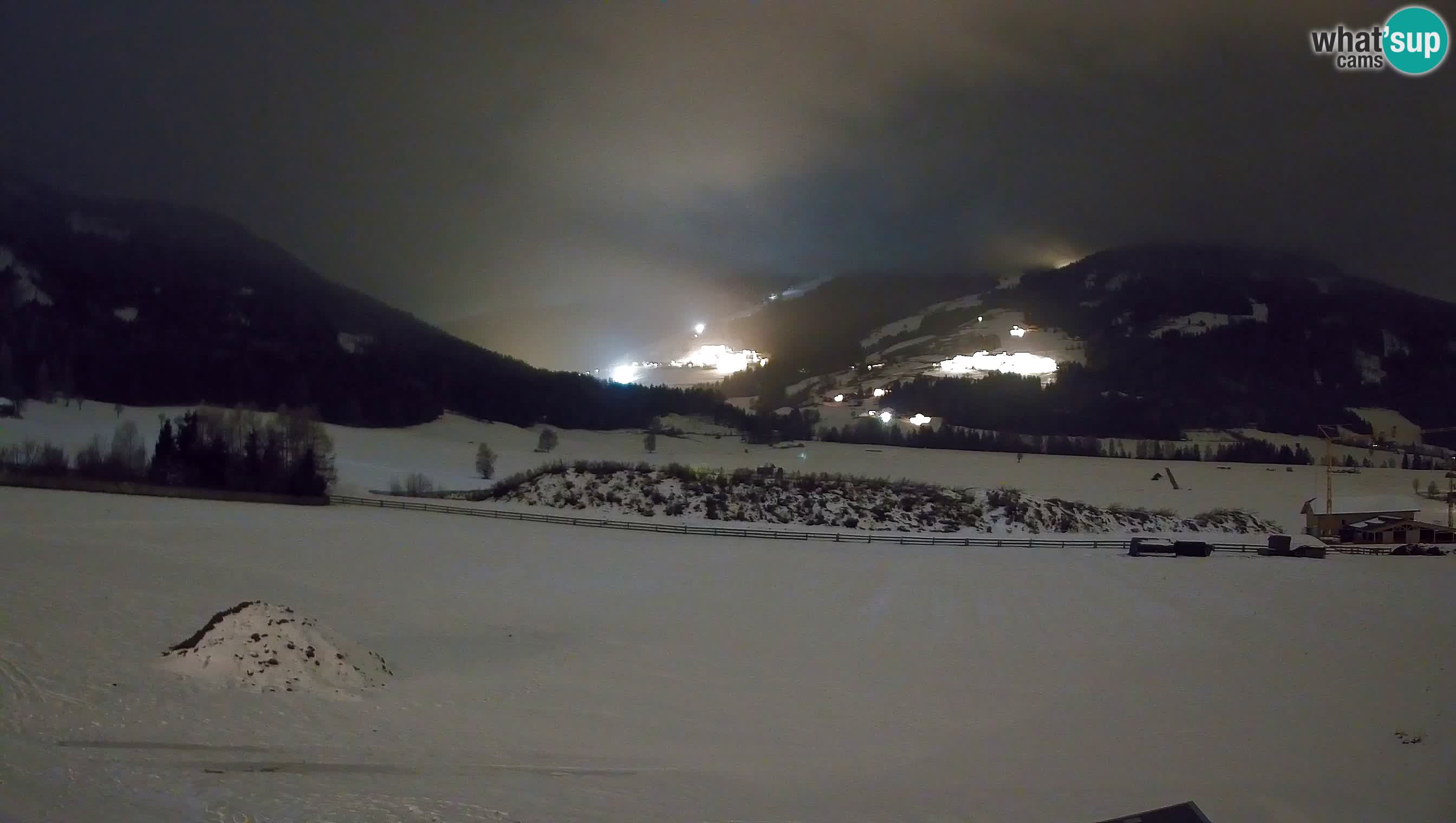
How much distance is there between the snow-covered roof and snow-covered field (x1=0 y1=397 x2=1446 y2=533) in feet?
3.57

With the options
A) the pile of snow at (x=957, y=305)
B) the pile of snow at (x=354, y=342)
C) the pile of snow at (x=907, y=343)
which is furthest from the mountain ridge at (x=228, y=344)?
the pile of snow at (x=957, y=305)

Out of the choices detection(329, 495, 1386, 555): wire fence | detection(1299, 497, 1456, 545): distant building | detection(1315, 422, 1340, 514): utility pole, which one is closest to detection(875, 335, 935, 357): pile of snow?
detection(1315, 422, 1340, 514): utility pole

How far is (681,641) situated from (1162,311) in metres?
157

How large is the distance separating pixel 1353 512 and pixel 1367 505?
60.4 inches

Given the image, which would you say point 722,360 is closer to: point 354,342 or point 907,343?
point 907,343

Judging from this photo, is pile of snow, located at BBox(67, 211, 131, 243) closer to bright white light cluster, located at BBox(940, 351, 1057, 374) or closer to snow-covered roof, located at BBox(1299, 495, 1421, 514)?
bright white light cluster, located at BBox(940, 351, 1057, 374)

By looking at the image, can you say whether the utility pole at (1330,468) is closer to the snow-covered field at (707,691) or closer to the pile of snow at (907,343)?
the snow-covered field at (707,691)

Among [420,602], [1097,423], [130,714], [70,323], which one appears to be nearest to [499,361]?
[70,323]

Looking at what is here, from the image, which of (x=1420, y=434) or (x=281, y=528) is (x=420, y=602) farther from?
(x=1420, y=434)

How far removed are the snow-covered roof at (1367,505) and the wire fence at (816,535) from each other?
341 inches

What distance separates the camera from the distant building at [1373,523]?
145ft

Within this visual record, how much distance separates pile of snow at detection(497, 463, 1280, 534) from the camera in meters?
46.4

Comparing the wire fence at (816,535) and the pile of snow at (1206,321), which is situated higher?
the pile of snow at (1206,321)

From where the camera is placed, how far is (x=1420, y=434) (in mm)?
102875
